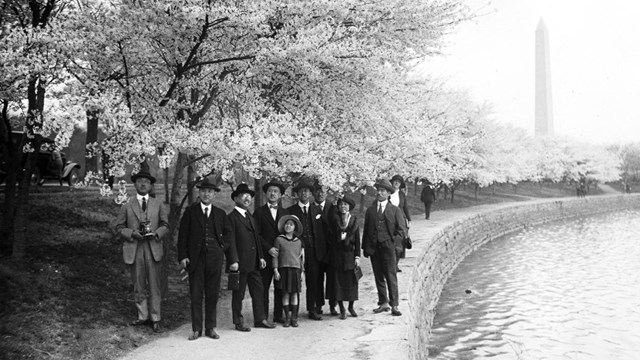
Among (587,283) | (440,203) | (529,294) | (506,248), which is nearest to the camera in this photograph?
(529,294)

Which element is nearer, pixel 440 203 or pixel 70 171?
pixel 70 171

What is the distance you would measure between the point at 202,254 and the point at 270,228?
1.12 metres

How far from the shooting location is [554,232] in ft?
98.4

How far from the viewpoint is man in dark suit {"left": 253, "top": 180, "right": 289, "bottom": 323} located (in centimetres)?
753

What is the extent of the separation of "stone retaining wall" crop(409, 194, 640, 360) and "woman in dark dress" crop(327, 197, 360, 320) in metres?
0.92

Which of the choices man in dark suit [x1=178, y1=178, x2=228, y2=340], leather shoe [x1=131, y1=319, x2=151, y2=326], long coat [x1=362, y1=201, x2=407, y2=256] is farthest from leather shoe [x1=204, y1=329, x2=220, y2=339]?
long coat [x1=362, y1=201, x2=407, y2=256]

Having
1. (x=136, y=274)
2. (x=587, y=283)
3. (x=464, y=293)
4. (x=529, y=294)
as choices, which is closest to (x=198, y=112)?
(x=136, y=274)

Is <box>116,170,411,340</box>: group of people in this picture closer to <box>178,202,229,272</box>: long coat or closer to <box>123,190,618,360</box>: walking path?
<box>178,202,229,272</box>: long coat

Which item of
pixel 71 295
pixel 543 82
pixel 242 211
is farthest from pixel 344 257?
pixel 543 82

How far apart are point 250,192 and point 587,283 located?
12.2m

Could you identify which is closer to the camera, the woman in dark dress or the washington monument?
the woman in dark dress

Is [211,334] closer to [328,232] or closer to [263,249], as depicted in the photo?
[263,249]

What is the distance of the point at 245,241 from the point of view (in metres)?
7.21

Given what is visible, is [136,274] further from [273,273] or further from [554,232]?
[554,232]
